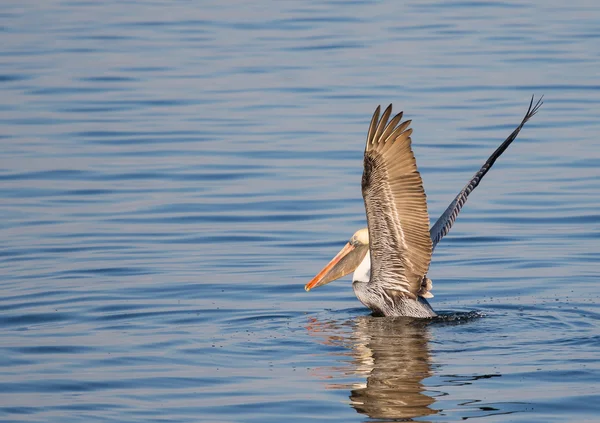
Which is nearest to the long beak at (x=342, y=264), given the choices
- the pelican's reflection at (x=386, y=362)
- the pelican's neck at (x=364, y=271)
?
the pelican's neck at (x=364, y=271)

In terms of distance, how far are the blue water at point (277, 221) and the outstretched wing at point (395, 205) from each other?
0.40 meters

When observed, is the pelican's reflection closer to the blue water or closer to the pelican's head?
the blue water

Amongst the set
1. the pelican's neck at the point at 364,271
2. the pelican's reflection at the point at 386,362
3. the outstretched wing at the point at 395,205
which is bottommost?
the pelican's reflection at the point at 386,362

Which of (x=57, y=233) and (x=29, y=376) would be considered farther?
(x=57, y=233)

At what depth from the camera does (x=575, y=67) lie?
704 inches

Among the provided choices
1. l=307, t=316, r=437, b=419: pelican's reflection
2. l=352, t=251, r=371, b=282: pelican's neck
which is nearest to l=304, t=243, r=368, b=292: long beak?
l=352, t=251, r=371, b=282: pelican's neck

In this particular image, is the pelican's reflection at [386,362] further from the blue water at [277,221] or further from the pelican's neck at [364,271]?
the pelican's neck at [364,271]

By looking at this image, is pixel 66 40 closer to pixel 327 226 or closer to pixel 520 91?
pixel 520 91

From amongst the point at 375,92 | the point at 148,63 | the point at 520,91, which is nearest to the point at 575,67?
the point at 520,91

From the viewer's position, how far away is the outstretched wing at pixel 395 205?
768 centimetres

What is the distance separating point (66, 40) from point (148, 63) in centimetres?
249

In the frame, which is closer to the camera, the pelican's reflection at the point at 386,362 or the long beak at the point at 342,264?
the pelican's reflection at the point at 386,362

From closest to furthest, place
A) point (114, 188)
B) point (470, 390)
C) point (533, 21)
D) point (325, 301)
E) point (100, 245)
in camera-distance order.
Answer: point (470, 390)
point (325, 301)
point (100, 245)
point (114, 188)
point (533, 21)

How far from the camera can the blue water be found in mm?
6594
